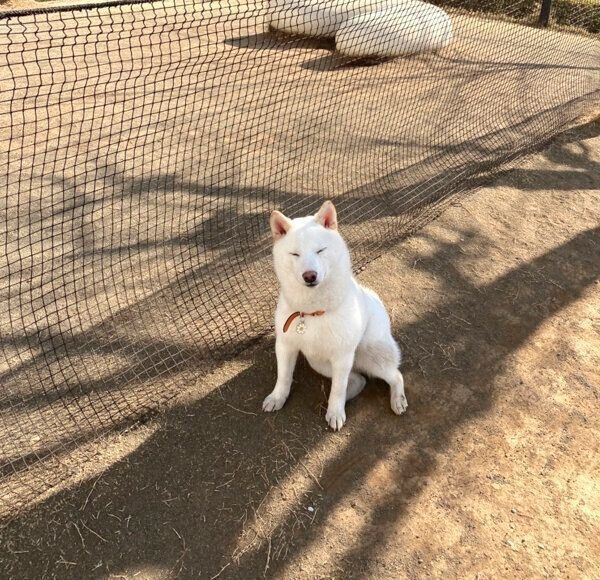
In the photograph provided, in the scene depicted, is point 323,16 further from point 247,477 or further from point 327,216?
point 247,477

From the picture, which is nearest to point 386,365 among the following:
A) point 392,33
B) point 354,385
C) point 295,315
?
point 354,385

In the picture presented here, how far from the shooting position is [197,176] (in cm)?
521

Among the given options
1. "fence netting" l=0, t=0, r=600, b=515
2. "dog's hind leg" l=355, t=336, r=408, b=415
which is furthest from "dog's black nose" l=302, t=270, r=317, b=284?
"fence netting" l=0, t=0, r=600, b=515

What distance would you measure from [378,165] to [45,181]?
10.6 feet

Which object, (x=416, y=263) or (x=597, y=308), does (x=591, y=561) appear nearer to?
(x=597, y=308)

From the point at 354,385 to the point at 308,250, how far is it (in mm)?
972

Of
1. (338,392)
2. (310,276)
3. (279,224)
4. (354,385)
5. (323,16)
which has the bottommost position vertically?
(354,385)

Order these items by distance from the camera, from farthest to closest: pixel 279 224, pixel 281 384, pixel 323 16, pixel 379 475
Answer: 1. pixel 323 16
2. pixel 281 384
3. pixel 379 475
4. pixel 279 224

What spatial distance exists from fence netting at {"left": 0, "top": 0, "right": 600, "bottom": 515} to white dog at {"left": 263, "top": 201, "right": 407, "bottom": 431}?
2.43ft

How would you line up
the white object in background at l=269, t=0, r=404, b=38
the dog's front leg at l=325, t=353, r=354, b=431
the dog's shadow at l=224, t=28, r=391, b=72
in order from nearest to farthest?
the dog's front leg at l=325, t=353, r=354, b=431, the dog's shadow at l=224, t=28, r=391, b=72, the white object in background at l=269, t=0, r=404, b=38

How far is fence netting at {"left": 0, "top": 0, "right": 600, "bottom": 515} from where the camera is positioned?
307cm

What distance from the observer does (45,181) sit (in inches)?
194

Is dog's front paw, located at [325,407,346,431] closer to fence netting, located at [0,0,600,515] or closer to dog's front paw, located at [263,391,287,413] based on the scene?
dog's front paw, located at [263,391,287,413]

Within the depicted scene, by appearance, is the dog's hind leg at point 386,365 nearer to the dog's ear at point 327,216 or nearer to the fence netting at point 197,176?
the dog's ear at point 327,216
